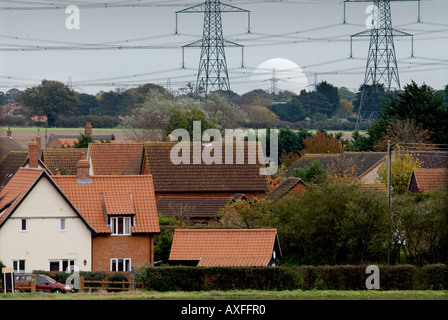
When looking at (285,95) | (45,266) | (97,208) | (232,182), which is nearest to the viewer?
(45,266)

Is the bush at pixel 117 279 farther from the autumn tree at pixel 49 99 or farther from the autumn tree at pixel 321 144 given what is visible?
the autumn tree at pixel 49 99

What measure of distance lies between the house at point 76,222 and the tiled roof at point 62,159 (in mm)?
17444

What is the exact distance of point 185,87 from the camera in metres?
98.2

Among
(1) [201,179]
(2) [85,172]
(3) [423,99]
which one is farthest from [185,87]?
(2) [85,172]

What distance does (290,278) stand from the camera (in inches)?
1174

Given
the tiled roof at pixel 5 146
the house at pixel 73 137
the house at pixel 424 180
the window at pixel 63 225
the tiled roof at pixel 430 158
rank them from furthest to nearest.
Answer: the house at pixel 73 137 → the tiled roof at pixel 430 158 → the house at pixel 424 180 → the window at pixel 63 225 → the tiled roof at pixel 5 146

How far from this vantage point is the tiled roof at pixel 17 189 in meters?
35.9

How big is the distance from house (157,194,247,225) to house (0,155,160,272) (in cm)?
409

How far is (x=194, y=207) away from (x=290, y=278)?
50.9 feet

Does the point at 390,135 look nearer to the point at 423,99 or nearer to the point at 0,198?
the point at 423,99

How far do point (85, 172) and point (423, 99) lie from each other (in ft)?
116

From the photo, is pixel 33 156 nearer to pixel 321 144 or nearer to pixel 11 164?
pixel 11 164

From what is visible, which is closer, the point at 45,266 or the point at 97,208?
the point at 45,266

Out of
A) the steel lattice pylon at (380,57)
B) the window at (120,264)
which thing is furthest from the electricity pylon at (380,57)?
the window at (120,264)
